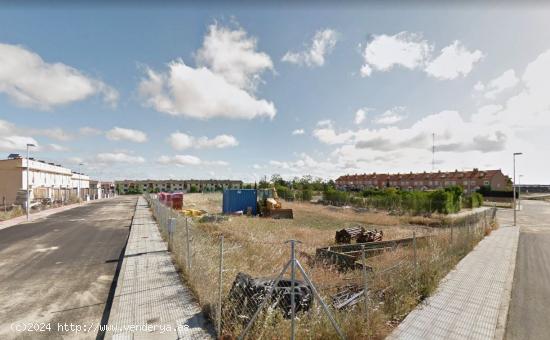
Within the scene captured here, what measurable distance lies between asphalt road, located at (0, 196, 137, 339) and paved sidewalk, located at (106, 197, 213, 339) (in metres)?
0.44

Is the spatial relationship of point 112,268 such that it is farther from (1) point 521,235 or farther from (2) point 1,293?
(1) point 521,235

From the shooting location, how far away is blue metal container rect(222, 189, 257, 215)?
2755 cm

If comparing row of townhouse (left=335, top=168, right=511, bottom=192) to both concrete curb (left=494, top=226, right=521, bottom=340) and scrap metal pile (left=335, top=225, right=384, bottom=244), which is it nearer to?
scrap metal pile (left=335, top=225, right=384, bottom=244)

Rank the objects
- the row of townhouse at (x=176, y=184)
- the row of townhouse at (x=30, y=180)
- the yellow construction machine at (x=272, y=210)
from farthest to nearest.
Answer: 1. the row of townhouse at (x=176, y=184)
2. the row of townhouse at (x=30, y=180)
3. the yellow construction machine at (x=272, y=210)

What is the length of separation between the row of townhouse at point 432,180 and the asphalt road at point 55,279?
87475 mm

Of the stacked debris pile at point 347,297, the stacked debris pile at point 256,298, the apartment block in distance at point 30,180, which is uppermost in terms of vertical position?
the apartment block in distance at point 30,180

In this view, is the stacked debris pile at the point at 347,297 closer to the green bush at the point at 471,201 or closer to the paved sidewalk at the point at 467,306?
the paved sidewalk at the point at 467,306

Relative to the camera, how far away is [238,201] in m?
27.8

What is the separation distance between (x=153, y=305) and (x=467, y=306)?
729 centimetres

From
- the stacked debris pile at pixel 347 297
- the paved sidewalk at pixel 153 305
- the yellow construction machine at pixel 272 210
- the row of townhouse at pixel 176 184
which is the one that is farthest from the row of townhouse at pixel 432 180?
the paved sidewalk at pixel 153 305

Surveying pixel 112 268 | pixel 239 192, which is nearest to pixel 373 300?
pixel 112 268

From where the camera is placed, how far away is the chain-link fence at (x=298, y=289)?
446cm

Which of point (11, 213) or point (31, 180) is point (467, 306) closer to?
point (11, 213)

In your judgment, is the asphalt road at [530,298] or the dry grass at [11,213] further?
the dry grass at [11,213]
